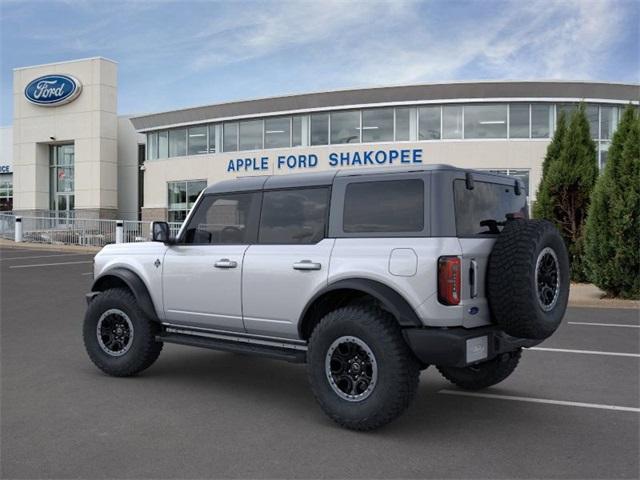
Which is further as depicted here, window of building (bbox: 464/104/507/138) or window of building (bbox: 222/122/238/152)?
window of building (bbox: 222/122/238/152)

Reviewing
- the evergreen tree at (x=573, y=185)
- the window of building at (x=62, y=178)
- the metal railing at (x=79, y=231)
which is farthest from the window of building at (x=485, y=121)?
the window of building at (x=62, y=178)

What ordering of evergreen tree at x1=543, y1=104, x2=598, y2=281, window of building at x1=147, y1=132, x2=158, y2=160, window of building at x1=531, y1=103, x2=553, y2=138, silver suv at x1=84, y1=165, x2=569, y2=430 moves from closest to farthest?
silver suv at x1=84, y1=165, x2=569, y2=430, evergreen tree at x1=543, y1=104, x2=598, y2=281, window of building at x1=531, y1=103, x2=553, y2=138, window of building at x1=147, y1=132, x2=158, y2=160

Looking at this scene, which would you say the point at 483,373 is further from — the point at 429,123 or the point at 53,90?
the point at 53,90

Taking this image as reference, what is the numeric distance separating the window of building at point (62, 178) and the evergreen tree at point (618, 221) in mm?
32267

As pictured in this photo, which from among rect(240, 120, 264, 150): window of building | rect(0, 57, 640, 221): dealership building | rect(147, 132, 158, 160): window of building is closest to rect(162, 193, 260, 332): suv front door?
rect(0, 57, 640, 221): dealership building

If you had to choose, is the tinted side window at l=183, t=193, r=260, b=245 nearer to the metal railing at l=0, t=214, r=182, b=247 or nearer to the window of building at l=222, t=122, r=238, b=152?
the metal railing at l=0, t=214, r=182, b=247

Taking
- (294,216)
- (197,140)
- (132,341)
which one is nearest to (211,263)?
(294,216)

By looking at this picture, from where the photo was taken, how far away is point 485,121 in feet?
87.1

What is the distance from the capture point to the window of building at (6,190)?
43.5 m

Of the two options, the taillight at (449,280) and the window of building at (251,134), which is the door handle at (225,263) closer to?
the taillight at (449,280)

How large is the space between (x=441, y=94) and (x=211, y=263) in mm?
22769

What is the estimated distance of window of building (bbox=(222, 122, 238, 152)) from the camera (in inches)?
1239

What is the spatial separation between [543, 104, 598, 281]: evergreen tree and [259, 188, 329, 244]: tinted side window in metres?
11.8

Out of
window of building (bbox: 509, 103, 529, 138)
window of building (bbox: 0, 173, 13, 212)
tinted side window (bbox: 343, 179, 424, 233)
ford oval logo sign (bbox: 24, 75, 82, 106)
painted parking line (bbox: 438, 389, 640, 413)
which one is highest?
ford oval logo sign (bbox: 24, 75, 82, 106)
